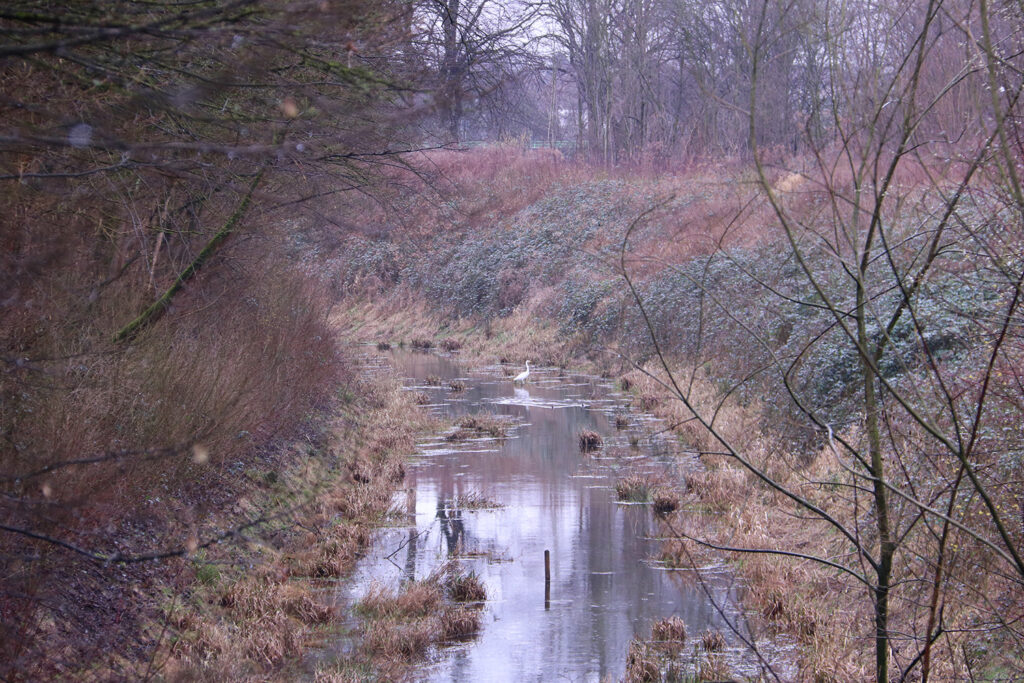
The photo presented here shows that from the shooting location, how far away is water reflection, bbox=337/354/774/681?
8758 millimetres

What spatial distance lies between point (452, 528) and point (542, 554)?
144cm

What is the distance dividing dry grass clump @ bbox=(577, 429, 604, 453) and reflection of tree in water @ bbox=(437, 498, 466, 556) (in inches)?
146

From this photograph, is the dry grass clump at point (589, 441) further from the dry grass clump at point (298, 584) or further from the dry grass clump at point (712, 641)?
the dry grass clump at point (712, 641)

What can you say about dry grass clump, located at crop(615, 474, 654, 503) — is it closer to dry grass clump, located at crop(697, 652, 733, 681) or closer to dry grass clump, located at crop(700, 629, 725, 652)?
dry grass clump, located at crop(700, 629, 725, 652)

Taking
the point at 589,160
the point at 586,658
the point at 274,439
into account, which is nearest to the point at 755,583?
the point at 586,658

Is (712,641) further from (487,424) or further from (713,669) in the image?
(487,424)

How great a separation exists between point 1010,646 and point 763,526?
528 cm

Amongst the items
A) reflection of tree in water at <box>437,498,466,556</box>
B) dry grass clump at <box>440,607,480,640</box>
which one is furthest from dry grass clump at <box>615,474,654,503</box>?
dry grass clump at <box>440,607,480,640</box>

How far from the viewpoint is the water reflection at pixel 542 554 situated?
8.76 m

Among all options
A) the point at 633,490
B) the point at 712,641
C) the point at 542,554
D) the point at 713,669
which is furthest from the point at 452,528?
the point at 713,669

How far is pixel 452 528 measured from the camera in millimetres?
12461

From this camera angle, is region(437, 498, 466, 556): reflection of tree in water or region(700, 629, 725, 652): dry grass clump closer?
region(700, 629, 725, 652): dry grass clump

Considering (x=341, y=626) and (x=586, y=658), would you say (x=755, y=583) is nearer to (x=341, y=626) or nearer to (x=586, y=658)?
(x=586, y=658)

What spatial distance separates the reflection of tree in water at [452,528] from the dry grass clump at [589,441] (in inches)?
146
